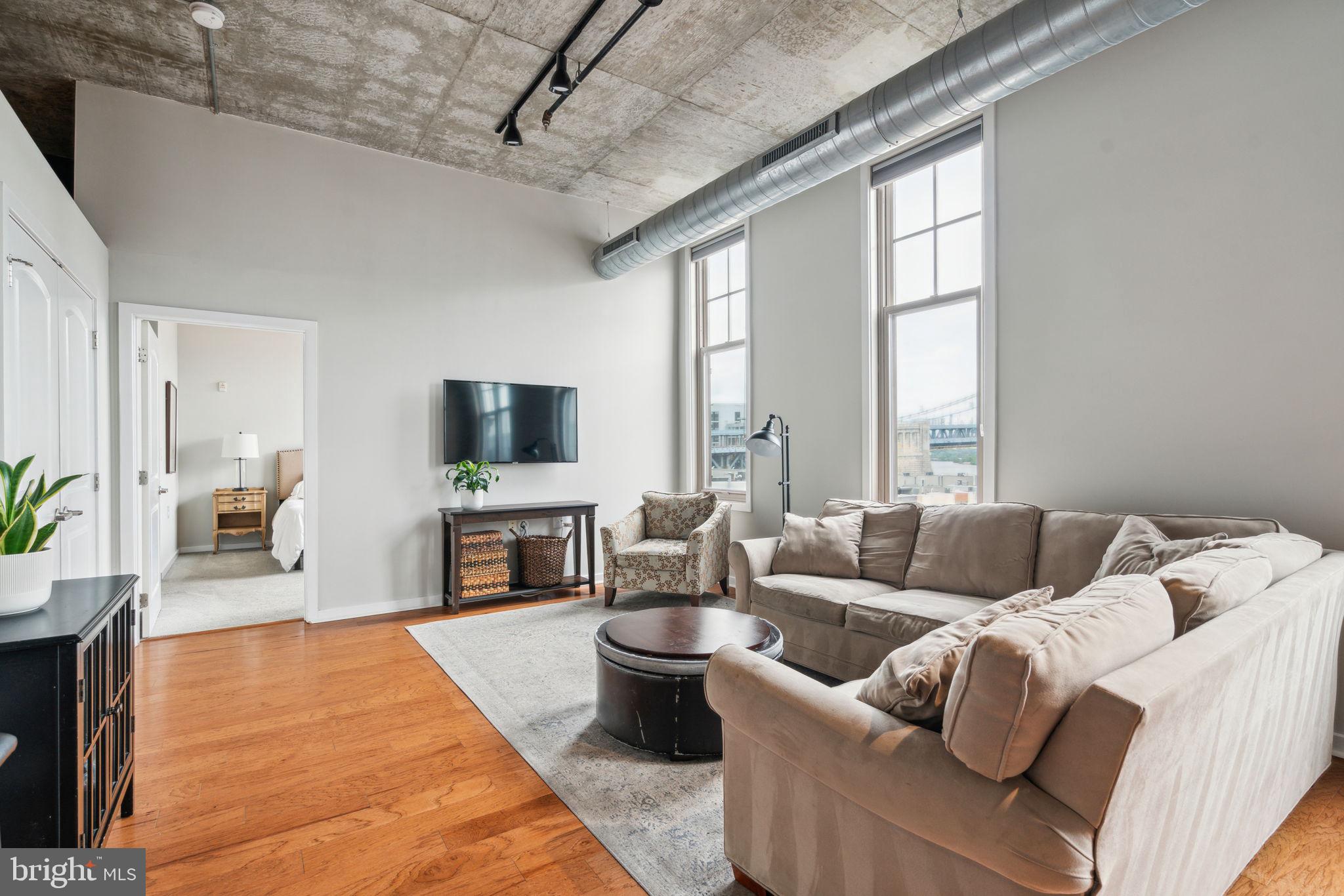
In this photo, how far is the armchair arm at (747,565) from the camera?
12.6 feet

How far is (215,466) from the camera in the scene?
7.84m

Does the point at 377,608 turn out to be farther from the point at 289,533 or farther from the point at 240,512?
the point at 240,512

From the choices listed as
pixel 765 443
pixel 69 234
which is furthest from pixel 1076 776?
pixel 69 234

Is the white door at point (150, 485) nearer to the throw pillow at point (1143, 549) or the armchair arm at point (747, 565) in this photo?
the armchair arm at point (747, 565)

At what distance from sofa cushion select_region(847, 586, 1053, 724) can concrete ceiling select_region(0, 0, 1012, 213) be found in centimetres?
289

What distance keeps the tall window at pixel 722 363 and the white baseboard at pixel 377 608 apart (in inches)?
99.0

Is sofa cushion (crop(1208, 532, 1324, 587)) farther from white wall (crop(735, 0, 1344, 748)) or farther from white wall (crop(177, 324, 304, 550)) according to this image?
white wall (crop(177, 324, 304, 550))

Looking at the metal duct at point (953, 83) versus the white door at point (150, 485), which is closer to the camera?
Result: the metal duct at point (953, 83)

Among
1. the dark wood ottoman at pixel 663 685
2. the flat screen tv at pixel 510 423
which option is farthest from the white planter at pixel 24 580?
the flat screen tv at pixel 510 423

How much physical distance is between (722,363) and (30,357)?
4498mm

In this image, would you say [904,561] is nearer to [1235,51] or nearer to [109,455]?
[1235,51]

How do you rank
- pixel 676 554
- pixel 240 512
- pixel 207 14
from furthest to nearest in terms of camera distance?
pixel 240 512, pixel 676 554, pixel 207 14

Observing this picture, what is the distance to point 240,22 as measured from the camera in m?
3.27

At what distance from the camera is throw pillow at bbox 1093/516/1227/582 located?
7.72 feet
